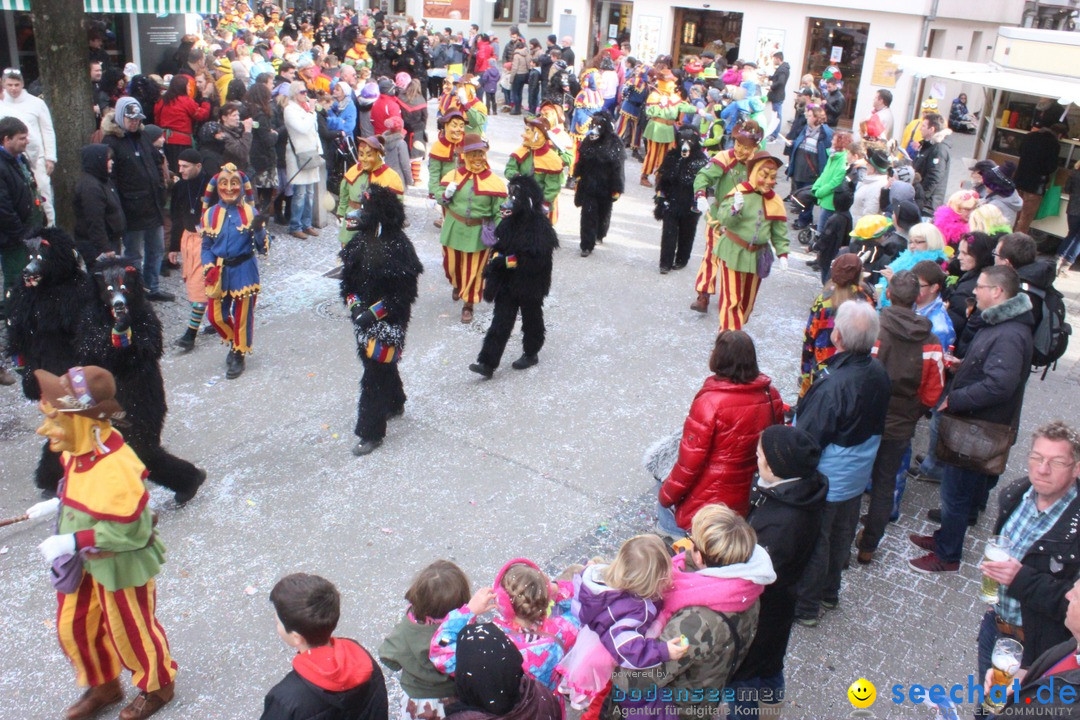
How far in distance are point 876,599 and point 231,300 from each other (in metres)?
5.07

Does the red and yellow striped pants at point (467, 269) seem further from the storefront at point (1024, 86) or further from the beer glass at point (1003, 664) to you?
the storefront at point (1024, 86)

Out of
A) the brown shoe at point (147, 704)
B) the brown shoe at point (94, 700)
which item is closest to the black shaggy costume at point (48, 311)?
the brown shoe at point (94, 700)

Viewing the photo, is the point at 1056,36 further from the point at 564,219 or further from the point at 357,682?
the point at 357,682

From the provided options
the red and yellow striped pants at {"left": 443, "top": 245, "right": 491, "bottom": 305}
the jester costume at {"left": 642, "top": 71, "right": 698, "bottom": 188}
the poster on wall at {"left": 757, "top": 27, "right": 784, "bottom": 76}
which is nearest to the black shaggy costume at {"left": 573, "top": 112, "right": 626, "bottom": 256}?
the red and yellow striped pants at {"left": 443, "top": 245, "right": 491, "bottom": 305}

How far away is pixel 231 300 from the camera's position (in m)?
6.96

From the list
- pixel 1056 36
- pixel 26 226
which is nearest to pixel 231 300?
pixel 26 226

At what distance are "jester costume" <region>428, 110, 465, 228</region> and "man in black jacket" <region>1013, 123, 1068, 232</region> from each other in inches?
292

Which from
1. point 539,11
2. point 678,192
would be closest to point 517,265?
point 678,192

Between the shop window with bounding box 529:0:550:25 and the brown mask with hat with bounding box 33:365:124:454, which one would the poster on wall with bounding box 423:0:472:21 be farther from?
the brown mask with hat with bounding box 33:365:124:454

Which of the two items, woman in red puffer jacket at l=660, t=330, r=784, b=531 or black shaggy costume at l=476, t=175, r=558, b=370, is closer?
woman in red puffer jacket at l=660, t=330, r=784, b=531

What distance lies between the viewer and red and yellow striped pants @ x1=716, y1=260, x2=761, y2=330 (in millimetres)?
7875

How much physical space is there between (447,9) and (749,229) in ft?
85.5

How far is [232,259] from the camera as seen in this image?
6.83m

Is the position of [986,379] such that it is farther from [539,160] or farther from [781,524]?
[539,160]
